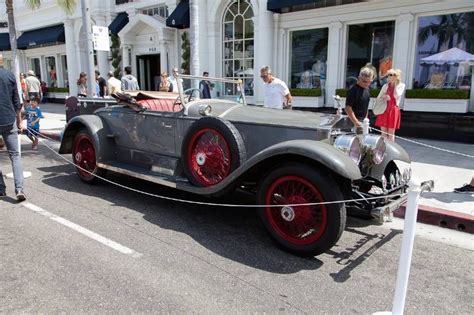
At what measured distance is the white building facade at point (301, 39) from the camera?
1009 centimetres

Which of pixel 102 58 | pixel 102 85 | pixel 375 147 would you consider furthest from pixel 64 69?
pixel 375 147

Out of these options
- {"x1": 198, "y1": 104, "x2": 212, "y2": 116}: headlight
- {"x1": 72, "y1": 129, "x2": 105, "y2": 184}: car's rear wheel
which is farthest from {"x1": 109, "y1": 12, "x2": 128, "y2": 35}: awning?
{"x1": 198, "y1": 104, "x2": 212, "y2": 116}: headlight

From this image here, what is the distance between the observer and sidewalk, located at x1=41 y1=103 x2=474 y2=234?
4.64 meters

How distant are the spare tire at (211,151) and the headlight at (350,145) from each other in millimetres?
978

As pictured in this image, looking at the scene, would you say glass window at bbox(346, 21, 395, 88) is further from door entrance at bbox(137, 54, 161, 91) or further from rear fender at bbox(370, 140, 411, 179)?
door entrance at bbox(137, 54, 161, 91)

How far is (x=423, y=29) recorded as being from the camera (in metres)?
10.3

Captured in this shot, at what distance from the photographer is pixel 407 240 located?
233cm

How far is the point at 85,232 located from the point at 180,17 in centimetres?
1164

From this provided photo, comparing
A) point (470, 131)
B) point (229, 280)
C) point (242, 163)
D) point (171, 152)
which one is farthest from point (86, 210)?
point (470, 131)

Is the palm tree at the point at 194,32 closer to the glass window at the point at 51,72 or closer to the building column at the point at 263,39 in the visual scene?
the building column at the point at 263,39

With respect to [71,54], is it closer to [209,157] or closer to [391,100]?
[391,100]

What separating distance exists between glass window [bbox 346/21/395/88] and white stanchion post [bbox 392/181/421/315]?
30.3ft

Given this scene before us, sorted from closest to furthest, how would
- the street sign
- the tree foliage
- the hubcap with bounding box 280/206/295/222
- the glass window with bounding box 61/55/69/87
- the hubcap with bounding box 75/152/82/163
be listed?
the hubcap with bounding box 280/206/295/222 < the hubcap with bounding box 75/152/82/163 < the street sign < the tree foliage < the glass window with bounding box 61/55/69/87

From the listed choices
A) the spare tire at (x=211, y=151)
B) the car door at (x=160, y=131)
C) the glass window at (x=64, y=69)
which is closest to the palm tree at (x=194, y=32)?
the car door at (x=160, y=131)
